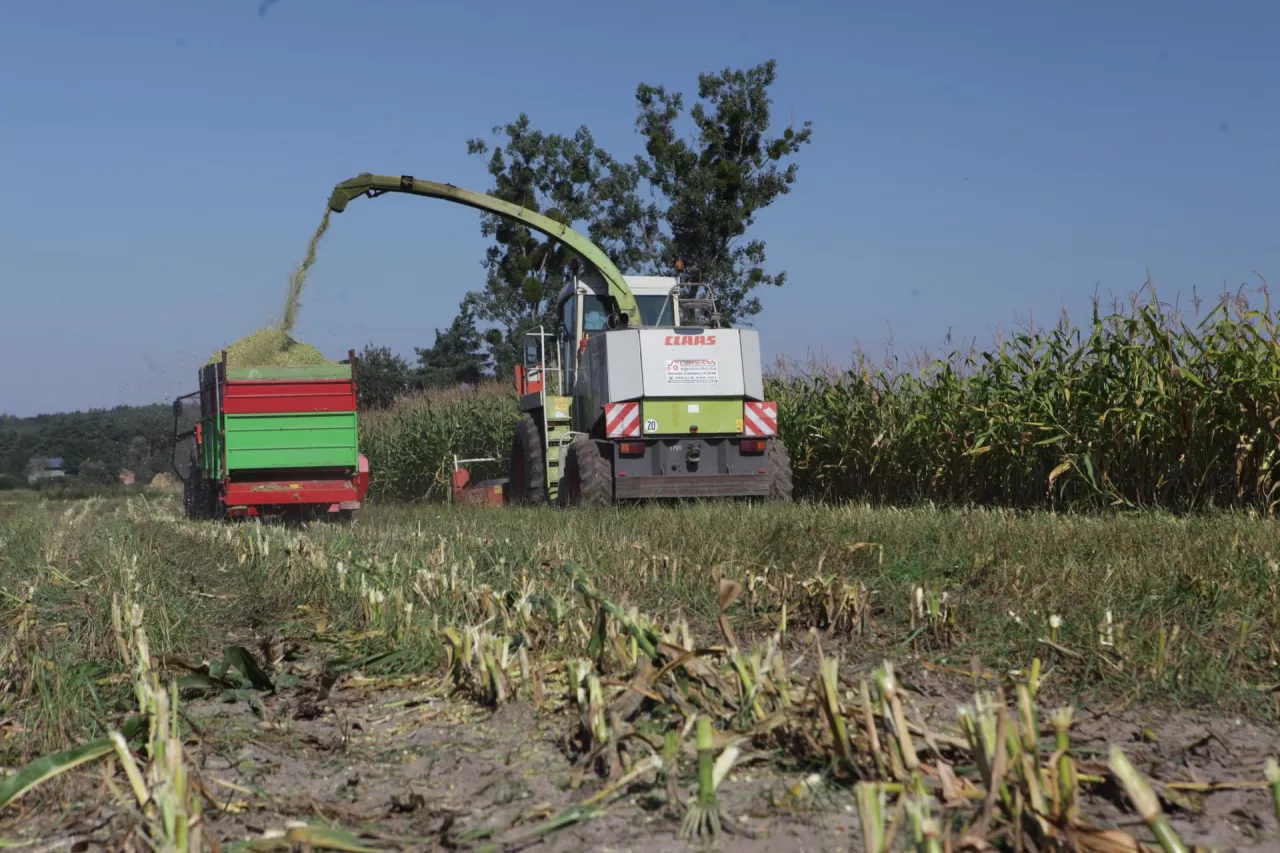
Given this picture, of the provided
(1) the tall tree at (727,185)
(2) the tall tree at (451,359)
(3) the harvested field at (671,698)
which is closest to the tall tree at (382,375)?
(2) the tall tree at (451,359)

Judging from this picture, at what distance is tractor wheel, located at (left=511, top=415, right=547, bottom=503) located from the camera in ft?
49.7

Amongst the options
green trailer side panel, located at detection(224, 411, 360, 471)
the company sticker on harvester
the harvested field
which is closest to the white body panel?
the company sticker on harvester

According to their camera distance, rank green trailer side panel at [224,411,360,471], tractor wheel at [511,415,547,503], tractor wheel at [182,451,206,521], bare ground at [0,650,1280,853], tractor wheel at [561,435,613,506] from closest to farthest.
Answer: bare ground at [0,650,1280,853] → tractor wheel at [561,435,613,506] → green trailer side panel at [224,411,360,471] → tractor wheel at [511,415,547,503] → tractor wheel at [182,451,206,521]

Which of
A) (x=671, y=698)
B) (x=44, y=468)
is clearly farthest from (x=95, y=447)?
(x=671, y=698)

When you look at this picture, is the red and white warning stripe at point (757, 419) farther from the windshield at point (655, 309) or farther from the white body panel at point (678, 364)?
the windshield at point (655, 309)

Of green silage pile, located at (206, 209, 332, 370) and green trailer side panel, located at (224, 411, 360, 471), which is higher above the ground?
green silage pile, located at (206, 209, 332, 370)

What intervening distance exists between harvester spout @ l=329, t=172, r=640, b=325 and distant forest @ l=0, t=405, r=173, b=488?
14.2 meters

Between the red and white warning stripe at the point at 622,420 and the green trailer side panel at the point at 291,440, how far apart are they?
315 cm

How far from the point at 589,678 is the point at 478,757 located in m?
0.34

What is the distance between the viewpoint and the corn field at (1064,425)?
9.78m

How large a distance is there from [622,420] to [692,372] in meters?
0.96

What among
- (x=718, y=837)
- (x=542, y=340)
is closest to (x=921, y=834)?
(x=718, y=837)

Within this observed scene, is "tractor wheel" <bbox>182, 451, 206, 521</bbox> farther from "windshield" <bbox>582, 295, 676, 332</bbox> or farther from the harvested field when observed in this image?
the harvested field

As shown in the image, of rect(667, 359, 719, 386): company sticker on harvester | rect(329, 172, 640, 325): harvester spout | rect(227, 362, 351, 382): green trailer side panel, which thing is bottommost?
rect(667, 359, 719, 386): company sticker on harvester
